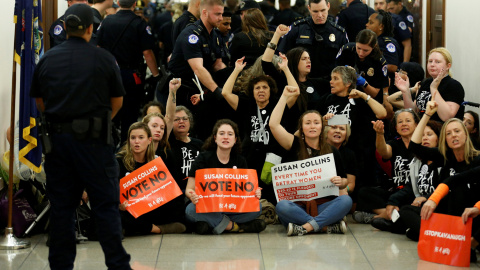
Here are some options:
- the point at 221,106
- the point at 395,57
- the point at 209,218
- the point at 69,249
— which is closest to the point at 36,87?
the point at 69,249

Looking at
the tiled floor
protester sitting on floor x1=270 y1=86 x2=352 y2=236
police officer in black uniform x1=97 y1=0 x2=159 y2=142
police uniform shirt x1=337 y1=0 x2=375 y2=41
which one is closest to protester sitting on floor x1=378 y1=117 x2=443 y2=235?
the tiled floor

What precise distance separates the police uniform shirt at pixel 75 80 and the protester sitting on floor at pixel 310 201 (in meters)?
2.48

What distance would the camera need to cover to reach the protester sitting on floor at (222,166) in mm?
7324

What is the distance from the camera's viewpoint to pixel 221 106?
8.34 m

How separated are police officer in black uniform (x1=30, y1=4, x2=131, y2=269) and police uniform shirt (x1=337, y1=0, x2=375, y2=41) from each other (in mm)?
5465

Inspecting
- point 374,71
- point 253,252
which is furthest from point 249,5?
point 253,252

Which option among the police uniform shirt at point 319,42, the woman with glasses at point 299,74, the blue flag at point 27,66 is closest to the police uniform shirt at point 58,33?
the blue flag at point 27,66

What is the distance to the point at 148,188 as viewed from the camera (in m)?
7.25

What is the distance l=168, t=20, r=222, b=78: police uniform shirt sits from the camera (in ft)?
27.4

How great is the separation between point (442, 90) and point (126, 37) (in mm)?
3565

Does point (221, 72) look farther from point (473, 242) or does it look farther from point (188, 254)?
point (473, 242)

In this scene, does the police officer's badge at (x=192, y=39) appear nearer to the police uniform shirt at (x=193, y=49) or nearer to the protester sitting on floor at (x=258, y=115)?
the police uniform shirt at (x=193, y=49)

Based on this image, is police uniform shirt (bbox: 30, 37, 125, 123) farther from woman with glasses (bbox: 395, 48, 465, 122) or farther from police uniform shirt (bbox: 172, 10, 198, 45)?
police uniform shirt (bbox: 172, 10, 198, 45)

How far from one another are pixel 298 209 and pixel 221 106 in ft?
5.38
